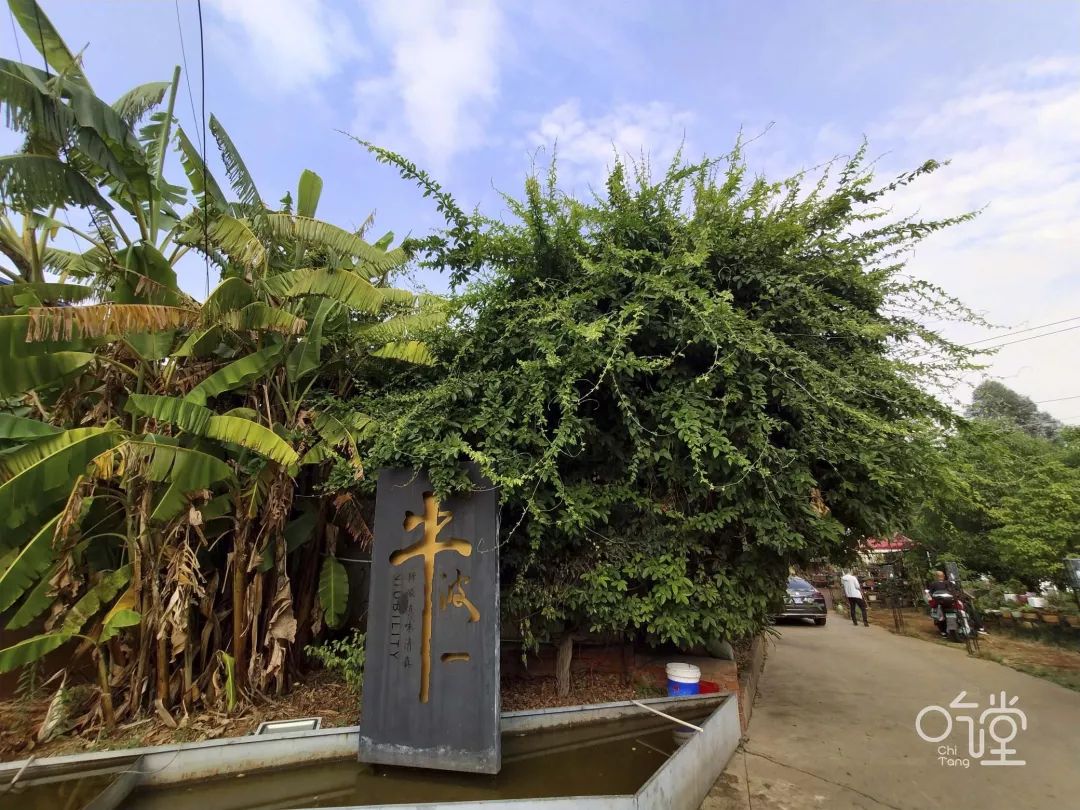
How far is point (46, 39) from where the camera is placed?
4.69 metres

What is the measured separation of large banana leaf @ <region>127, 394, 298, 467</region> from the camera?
3.92m

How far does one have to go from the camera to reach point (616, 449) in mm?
4426

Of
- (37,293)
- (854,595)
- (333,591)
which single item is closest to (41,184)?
(37,293)

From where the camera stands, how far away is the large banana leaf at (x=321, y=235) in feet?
17.0

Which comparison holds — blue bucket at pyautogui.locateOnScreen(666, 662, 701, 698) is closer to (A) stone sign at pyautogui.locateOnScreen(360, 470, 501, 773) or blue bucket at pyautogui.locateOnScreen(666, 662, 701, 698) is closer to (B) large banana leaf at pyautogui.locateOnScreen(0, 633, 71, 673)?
(A) stone sign at pyautogui.locateOnScreen(360, 470, 501, 773)

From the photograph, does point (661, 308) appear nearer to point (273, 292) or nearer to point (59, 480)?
point (273, 292)

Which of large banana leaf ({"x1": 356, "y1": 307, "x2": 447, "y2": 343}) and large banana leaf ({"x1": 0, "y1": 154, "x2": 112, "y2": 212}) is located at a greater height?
large banana leaf ({"x1": 0, "y1": 154, "x2": 112, "y2": 212})

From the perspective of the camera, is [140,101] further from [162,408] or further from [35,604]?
[35,604]

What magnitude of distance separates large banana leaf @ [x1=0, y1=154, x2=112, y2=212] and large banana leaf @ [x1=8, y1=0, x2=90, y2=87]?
3.21 feet

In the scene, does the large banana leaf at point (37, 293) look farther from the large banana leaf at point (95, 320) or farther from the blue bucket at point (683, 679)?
the blue bucket at point (683, 679)

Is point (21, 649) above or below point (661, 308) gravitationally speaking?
below

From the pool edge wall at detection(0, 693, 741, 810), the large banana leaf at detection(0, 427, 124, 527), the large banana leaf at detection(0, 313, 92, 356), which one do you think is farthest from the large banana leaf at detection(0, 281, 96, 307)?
the pool edge wall at detection(0, 693, 741, 810)

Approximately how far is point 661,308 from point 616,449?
1294mm

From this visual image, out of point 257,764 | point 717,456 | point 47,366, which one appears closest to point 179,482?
point 47,366
